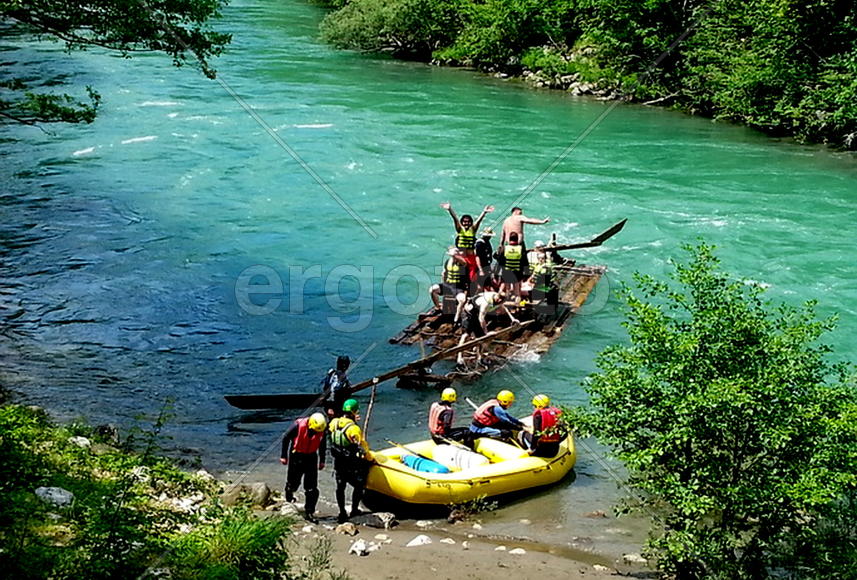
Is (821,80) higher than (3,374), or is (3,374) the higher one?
(821,80)

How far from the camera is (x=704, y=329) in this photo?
27.9ft

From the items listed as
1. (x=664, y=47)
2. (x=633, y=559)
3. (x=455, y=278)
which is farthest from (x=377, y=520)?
(x=664, y=47)

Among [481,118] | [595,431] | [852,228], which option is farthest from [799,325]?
[481,118]

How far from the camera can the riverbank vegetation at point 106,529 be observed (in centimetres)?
619

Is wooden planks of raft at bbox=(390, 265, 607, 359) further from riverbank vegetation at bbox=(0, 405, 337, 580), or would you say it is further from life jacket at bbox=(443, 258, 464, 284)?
riverbank vegetation at bbox=(0, 405, 337, 580)

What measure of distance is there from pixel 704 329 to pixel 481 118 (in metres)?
25.9

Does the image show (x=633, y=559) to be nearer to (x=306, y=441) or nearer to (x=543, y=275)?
(x=306, y=441)

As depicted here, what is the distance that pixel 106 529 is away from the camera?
6398 mm

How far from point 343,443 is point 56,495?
3.59 metres

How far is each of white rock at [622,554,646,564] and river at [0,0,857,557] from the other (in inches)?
11.2

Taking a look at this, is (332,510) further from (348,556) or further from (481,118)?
(481,118)

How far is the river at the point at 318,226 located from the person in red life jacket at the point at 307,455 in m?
1.47

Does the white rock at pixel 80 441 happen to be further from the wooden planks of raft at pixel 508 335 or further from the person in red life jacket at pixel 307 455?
the wooden planks of raft at pixel 508 335

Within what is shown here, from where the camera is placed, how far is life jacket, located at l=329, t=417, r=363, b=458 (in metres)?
10.4
